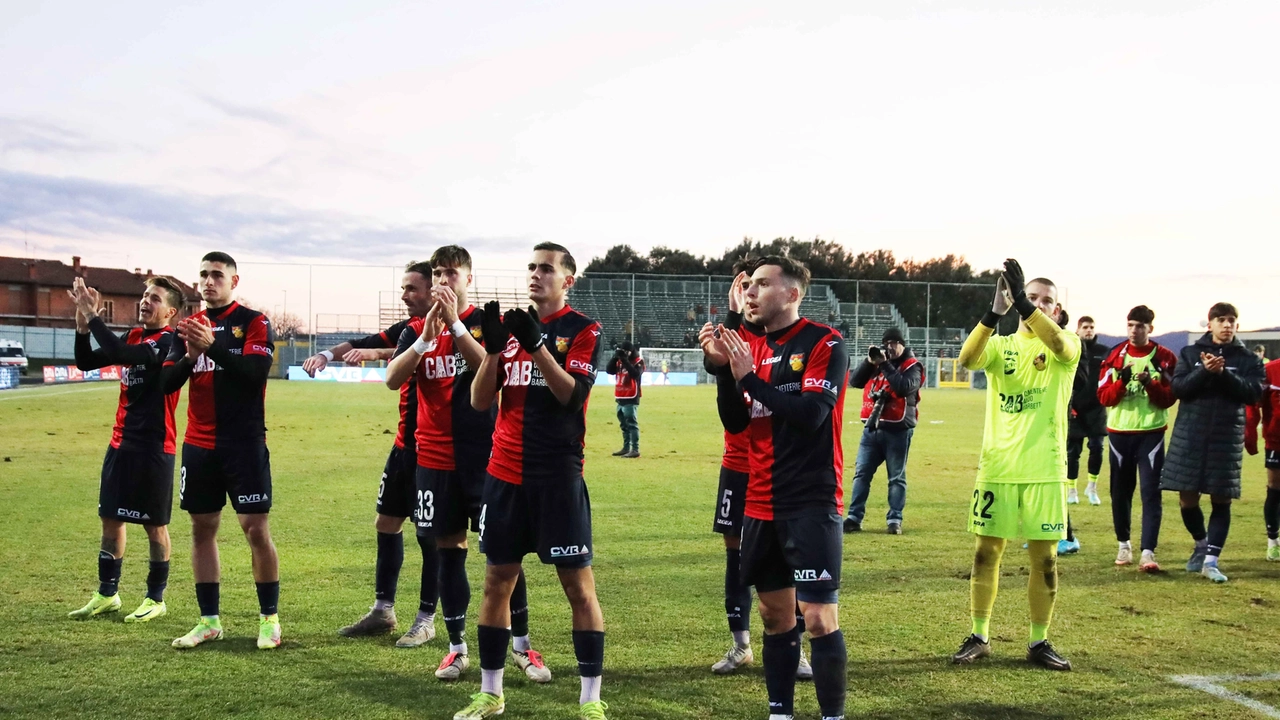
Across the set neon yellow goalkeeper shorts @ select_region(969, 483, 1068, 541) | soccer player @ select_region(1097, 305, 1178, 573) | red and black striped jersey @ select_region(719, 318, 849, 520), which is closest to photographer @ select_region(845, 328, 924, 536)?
soccer player @ select_region(1097, 305, 1178, 573)

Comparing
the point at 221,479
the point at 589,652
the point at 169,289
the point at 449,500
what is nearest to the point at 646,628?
the point at 449,500

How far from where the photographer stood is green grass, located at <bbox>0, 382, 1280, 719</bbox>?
4.95 meters

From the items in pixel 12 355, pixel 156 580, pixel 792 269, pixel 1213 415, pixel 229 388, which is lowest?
pixel 156 580

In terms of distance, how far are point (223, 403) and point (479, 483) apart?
5.75 ft

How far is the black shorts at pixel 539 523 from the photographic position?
4.66m

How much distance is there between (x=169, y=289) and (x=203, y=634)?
2.56 m

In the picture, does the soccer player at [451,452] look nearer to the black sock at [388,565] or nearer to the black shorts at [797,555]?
the black sock at [388,565]

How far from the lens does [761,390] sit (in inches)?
164

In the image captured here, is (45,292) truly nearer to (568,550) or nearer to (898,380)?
(898,380)

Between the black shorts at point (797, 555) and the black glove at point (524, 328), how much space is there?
1316 millimetres

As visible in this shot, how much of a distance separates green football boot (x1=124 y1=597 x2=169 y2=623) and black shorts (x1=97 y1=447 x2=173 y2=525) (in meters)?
0.56

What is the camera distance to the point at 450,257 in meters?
5.49

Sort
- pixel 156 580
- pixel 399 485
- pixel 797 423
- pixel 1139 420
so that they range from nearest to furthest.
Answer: pixel 797 423, pixel 399 485, pixel 156 580, pixel 1139 420

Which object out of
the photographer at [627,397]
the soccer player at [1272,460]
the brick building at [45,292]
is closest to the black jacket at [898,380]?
the soccer player at [1272,460]
